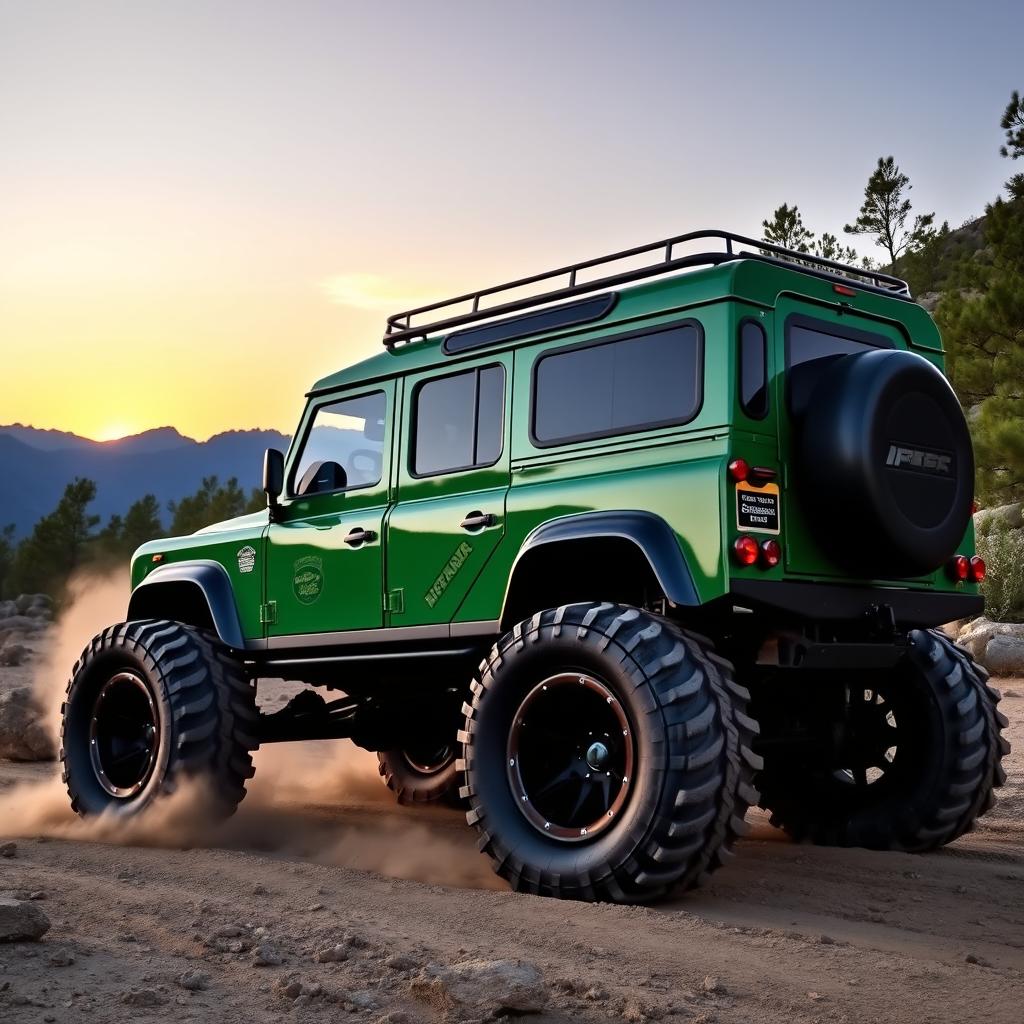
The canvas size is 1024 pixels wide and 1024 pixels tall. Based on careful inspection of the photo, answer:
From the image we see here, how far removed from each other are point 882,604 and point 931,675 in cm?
96

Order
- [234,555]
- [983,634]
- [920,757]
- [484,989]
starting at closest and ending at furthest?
1. [484,989]
2. [920,757]
3. [234,555]
4. [983,634]

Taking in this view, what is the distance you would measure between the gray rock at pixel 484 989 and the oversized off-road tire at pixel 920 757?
10.7ft

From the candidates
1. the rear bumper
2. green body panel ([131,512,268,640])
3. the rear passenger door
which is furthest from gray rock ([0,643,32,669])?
the rear bumper

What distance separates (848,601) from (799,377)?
1050mm

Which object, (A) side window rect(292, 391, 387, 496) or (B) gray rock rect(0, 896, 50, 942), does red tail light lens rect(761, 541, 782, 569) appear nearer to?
(A) side window rect(292, 391, 387, 496)

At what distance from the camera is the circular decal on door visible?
7559mm

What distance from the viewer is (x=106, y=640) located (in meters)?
8.19

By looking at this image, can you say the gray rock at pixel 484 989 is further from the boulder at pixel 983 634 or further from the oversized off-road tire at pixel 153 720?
the boulder at pixel 983 634

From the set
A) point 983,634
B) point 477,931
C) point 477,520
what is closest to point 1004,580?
point 983,634

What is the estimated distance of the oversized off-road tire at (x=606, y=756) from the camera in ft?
17.3

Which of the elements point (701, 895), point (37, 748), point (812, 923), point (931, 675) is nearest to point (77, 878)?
point (701, 895)

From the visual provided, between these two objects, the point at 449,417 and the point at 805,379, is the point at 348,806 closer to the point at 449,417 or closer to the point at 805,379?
the point at 449,417

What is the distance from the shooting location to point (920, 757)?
684 cm

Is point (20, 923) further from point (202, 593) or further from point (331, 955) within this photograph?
point (202, 593)
